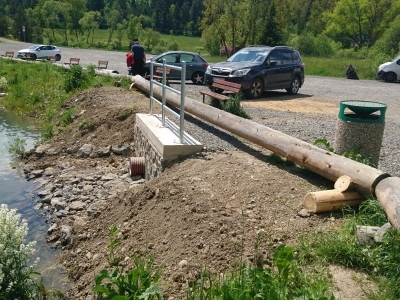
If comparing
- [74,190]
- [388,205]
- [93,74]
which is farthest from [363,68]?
[388,205]

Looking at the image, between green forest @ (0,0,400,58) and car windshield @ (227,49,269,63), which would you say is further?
green forest @ (0,0,400,58)

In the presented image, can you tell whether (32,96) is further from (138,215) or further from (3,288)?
(3,288)

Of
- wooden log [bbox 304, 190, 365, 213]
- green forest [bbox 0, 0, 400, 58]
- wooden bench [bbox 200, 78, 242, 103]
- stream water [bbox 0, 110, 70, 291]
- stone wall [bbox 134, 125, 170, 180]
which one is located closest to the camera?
wooden log [bbox 304, 190, 365, 213]

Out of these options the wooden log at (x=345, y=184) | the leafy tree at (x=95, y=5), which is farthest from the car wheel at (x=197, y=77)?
the leafy tree at (x=95, y=5)

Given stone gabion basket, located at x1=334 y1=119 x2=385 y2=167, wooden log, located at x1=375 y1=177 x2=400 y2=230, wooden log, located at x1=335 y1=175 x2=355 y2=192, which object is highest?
stone gabion basket, located at x1=334 y1=119 x2=385 y2=167

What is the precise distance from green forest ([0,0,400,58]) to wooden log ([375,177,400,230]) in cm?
3322

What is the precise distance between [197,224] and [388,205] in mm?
2186

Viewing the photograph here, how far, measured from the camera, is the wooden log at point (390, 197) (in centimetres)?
485

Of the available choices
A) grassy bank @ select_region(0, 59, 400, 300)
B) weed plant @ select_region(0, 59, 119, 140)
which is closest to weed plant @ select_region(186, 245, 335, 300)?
grassy bank @ select_region(0, 59, 400, 300)

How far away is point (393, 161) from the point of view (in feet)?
27.7

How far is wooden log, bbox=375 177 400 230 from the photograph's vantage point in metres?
4.85

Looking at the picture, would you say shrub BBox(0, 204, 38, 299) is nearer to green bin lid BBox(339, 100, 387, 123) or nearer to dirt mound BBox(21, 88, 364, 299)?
dirt mound BBox(21, 88, 364, 299)

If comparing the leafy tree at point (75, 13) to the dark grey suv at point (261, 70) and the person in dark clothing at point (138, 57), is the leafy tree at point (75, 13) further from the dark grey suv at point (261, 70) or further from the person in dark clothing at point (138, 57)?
the dark grey suv at point (261, 70)

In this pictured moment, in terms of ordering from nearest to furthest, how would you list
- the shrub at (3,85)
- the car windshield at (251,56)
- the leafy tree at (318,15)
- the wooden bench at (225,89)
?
the wooden bench at (225,89) → the car windshield at (251,56) → the shrub at (3,85) → the leafy tree at (318,15)
